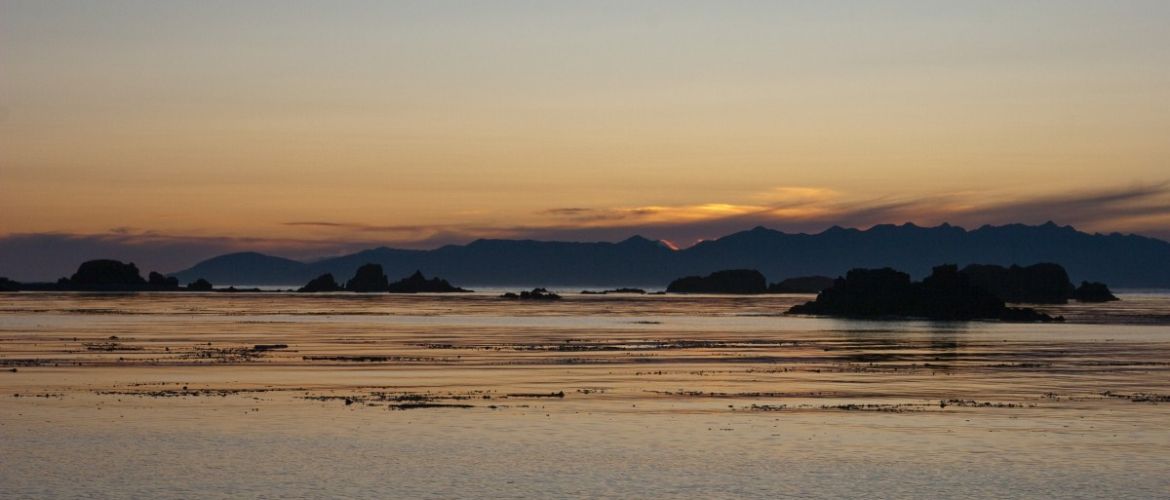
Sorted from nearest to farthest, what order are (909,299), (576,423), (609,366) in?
1. (576,423)
2. (609,366)
3. (909,299)

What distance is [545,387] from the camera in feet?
153

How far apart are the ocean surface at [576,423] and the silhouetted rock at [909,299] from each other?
76838mm

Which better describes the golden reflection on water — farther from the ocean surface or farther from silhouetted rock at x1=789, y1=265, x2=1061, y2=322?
silhouetted rock at x1=789, y1=265, x2=1061, y2=322

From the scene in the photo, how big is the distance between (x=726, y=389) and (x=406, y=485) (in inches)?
869

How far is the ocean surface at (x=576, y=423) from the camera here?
2656 cm

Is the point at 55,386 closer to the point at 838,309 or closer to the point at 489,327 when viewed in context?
the point at 489,327

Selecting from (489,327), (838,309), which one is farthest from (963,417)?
(838,309)

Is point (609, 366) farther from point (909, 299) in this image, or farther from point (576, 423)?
point (909, 299)

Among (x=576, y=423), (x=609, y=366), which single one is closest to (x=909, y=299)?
(x=609, y=366)

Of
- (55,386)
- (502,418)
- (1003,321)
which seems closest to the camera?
(502,418)

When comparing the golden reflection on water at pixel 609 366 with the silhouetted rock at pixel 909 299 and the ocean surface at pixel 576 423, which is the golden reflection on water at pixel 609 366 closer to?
the ocean surface at pixel 576 423

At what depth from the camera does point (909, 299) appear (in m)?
155

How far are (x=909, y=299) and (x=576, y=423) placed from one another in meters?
126

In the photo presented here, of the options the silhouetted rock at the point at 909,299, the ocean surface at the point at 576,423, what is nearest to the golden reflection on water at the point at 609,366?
the ocean surface at the point at 576,423
